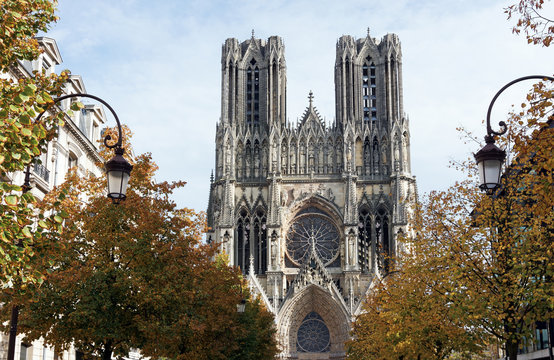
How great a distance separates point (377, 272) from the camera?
5625 cm

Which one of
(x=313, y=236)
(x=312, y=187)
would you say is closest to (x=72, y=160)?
(x=313, y=236)

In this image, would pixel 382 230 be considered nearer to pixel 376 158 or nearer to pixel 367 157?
pixel 376 158

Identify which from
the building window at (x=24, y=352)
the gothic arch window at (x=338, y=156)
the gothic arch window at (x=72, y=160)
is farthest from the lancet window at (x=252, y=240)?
the building window at (x=24, y=352)

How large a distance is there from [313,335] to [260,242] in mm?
8918

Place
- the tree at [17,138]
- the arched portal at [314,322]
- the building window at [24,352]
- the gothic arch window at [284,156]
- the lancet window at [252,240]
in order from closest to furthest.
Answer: the tree at [17,138] < the building window at [24,352] < the arched portal at [314,322] < the lancet window at [252,240] < the gothic arch window at [284,156]

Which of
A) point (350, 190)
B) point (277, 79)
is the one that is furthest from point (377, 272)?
point (277, 79)

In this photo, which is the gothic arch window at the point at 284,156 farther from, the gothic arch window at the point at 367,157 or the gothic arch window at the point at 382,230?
the gothic arch window at the point at 382,230

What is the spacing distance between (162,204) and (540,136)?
1275 cm

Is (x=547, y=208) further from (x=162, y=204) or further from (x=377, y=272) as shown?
(x=377, y=272)

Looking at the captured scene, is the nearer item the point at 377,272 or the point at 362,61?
the point at 377,272

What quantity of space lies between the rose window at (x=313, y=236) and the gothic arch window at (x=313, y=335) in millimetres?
4951

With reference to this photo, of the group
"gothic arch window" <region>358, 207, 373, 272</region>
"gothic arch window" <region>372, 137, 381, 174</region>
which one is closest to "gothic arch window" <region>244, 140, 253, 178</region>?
"gothic arch window" <region>358, 207, 373, 272</region>

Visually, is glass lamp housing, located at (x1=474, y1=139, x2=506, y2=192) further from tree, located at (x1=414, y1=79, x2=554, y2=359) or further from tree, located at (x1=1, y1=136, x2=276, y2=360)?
tree, located at (x1=1, y1=136, x2=276, y2=360)

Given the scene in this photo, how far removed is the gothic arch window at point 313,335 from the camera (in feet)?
193
